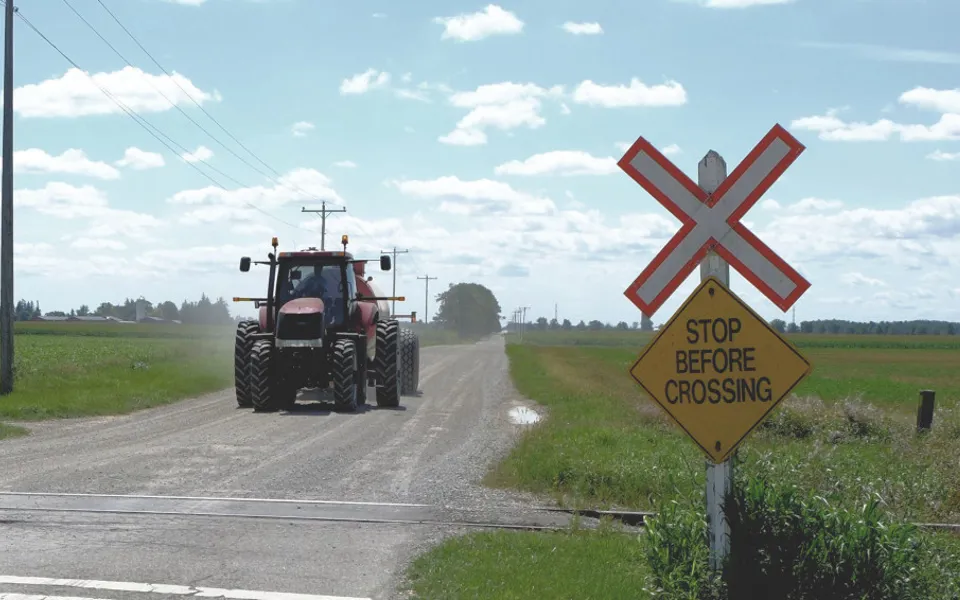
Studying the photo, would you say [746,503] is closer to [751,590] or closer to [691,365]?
[751,590]

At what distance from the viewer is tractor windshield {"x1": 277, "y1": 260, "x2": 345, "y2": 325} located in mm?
20531

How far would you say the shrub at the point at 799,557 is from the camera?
564 cm

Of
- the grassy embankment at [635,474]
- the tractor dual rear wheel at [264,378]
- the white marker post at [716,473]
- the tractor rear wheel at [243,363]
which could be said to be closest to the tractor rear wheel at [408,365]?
the grassy embankment at [635,474]

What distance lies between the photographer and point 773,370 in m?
5.42

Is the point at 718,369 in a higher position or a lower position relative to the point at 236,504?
higher

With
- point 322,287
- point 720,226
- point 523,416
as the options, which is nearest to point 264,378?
point 322,287

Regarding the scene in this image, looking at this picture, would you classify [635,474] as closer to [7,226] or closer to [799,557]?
[799,557]

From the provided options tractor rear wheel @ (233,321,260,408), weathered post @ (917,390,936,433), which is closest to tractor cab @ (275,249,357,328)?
tractor rear wheel @ (233,321,260,408)

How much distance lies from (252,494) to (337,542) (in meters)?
2.55

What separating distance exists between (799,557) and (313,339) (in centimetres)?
1460

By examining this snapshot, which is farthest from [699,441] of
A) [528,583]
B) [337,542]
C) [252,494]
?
[252,494]

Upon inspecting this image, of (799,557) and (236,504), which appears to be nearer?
(799,557)

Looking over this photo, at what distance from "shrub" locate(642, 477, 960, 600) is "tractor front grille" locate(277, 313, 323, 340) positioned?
13970mm

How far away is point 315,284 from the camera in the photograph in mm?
20734
